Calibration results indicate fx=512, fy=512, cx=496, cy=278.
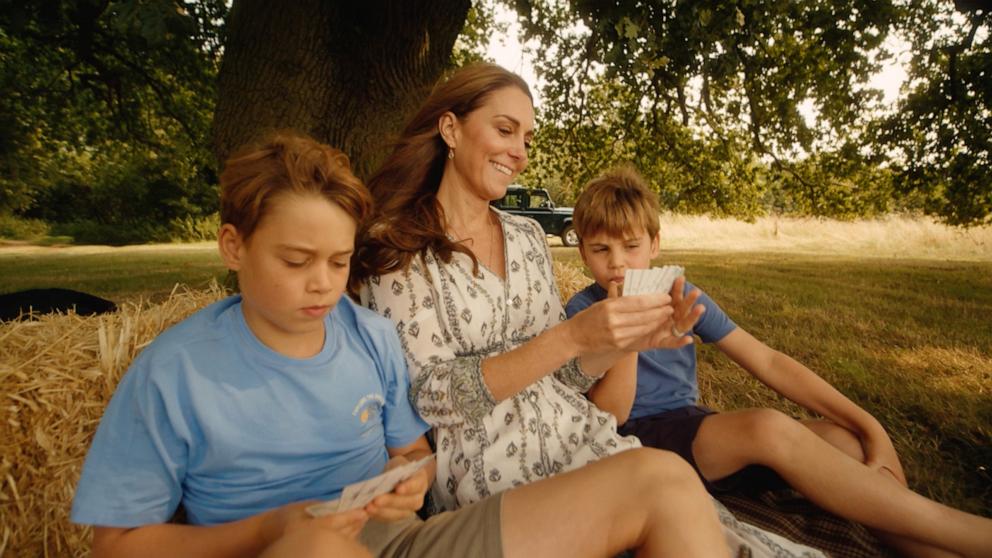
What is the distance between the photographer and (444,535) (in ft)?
4.68

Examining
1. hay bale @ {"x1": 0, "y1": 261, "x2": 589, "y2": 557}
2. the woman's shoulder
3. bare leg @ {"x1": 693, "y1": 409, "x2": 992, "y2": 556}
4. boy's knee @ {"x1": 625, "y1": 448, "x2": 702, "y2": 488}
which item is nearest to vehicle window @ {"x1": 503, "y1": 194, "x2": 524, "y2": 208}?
the woman's shoulder

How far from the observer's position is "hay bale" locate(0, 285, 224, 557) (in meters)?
1.91

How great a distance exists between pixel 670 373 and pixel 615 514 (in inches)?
50.8

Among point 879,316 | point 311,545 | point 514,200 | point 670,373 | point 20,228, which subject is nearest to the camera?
point 311,545

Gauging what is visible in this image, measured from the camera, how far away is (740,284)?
8.62 m

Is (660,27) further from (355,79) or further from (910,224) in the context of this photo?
(910,224)

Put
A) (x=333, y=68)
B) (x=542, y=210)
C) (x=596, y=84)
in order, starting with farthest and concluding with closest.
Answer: (x=542, y=210)
(x=596, y=84)
(x=333, y=68)

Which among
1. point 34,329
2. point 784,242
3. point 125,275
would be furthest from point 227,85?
point 784,242

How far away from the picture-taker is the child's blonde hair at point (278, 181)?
60.7 inches

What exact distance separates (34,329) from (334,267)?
65.0 inches

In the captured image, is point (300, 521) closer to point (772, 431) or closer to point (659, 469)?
point (659, 469)

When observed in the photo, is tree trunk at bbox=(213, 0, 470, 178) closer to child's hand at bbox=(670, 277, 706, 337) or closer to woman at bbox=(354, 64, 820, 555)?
woman at bbox=(354, 64, 820, 555)

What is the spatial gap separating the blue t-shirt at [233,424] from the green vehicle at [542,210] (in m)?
17.0

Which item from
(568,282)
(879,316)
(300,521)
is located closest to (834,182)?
(879,316)
